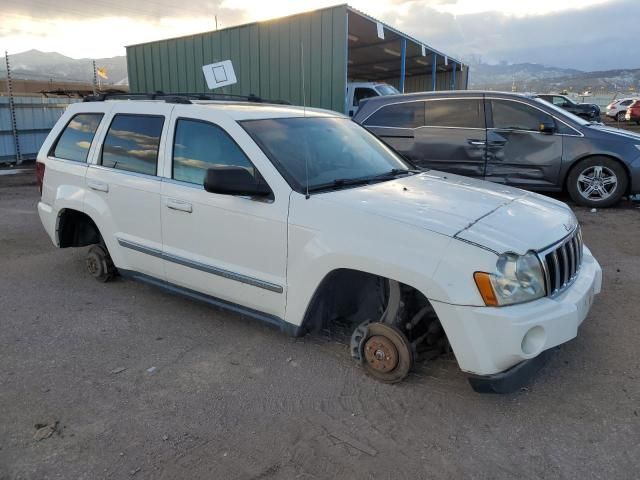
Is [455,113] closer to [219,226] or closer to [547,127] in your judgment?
[547,127]

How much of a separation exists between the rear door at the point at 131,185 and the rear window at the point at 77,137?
0.22 m

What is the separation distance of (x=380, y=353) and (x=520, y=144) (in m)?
5.89

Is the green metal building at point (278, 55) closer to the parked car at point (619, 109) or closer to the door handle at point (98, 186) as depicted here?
the door handle at point (98, 186)

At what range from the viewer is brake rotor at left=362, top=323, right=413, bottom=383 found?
3.08 meters

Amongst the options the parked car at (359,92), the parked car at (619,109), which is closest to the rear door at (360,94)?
the parked car at (359,92)

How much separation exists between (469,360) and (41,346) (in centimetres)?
294

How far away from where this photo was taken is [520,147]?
7.99 meters

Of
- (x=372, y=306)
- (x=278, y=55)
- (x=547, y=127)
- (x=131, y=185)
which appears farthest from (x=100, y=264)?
(x=278, y=55)

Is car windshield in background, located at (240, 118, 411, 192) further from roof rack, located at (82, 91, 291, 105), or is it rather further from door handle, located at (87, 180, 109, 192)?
door handle, located at (87, 180, 109, 192)

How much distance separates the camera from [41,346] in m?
3.76

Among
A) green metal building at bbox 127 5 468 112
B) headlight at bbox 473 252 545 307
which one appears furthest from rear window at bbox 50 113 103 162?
green metal building at bbox 127 5 468 112

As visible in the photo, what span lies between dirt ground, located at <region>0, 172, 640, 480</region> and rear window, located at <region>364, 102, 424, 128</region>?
16.0 feet

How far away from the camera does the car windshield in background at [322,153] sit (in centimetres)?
349

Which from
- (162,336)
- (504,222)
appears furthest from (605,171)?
(162,336)
